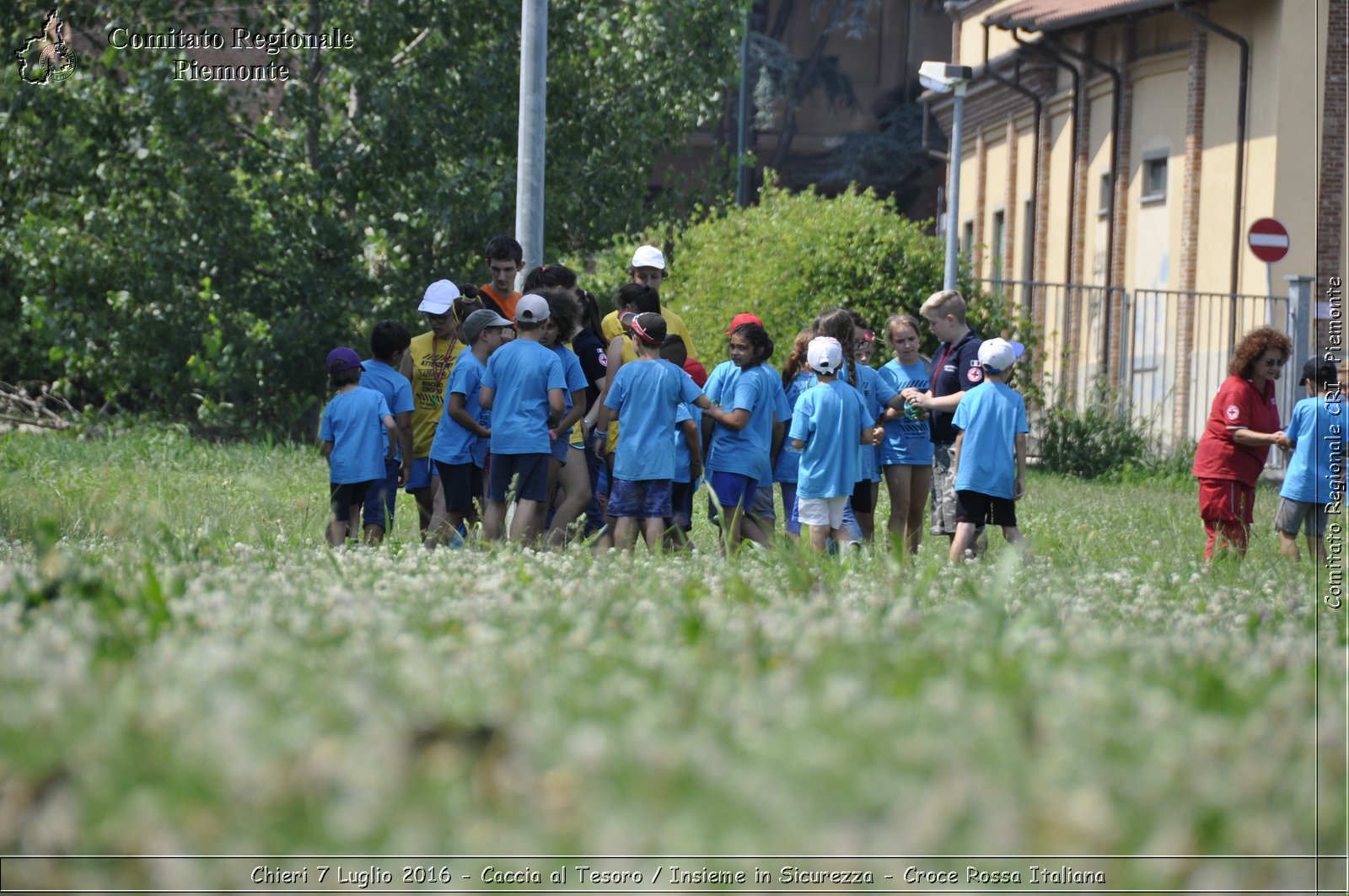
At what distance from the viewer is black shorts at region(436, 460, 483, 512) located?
9.65 m

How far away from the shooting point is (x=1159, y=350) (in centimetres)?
2483

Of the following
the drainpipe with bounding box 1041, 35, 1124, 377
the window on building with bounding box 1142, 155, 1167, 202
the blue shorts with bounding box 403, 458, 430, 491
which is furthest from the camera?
the drainpipe with bounding box 1041, 35, 1124, 377

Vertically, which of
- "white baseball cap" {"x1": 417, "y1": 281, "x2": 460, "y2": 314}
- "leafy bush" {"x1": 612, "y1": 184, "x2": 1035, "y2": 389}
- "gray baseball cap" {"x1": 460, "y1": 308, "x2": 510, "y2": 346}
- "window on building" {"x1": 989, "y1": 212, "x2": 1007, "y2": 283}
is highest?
"window on building" {"x1": 989, "y1": 212, "x2": 1007, "y2": 283}

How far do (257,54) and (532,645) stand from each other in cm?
1855

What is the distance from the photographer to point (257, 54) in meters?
20.6

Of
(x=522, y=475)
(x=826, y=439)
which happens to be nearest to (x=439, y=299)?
(x=522, y=475)

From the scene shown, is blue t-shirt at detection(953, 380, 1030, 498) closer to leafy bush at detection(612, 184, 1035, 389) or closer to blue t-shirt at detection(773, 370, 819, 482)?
blue t-shirt at detection(773, 370, 819, 482)

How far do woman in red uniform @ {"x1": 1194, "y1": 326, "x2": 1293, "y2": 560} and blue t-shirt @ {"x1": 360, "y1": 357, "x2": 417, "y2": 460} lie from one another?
16.3ft

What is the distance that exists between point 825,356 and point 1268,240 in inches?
522

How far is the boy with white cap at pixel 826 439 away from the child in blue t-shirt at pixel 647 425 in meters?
0.72

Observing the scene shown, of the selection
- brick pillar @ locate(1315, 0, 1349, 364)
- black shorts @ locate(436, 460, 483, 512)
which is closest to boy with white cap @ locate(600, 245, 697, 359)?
black shorts @ locate(436, 460, 483, 512)

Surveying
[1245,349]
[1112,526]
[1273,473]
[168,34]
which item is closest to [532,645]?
[1245,349]

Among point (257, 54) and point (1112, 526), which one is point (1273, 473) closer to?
point (1112, 526)

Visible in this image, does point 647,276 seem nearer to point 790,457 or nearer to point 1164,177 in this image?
point 790,457
